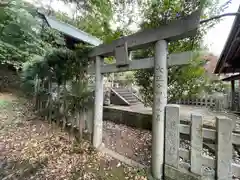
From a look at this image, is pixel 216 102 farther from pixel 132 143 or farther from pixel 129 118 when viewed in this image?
pixel 132 143

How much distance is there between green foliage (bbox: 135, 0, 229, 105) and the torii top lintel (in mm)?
998

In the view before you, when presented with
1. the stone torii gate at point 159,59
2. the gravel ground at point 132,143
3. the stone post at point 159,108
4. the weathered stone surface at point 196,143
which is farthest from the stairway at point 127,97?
the weathered stone surface at point 196,143

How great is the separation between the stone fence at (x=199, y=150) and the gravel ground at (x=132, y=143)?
770mm

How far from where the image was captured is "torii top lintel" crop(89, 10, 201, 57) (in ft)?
6.34

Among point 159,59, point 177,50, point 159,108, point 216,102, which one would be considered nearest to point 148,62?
point 159,59

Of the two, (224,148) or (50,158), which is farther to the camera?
(50,158)

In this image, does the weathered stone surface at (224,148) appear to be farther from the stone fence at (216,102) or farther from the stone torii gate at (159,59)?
the stone fence at (216,102)

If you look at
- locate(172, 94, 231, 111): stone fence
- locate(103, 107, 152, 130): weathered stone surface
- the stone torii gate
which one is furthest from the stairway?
the stone torii gate

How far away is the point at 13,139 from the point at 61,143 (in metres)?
1.38

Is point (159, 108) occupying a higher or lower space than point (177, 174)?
higher

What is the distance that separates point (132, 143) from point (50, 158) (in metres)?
1.89

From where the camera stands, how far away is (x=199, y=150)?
1.85 meters

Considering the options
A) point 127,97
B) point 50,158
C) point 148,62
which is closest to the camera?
point 148,62

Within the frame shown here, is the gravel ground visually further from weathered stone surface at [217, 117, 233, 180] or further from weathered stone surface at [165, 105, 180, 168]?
weathered stone surface at [217, 117, 233, 180]
